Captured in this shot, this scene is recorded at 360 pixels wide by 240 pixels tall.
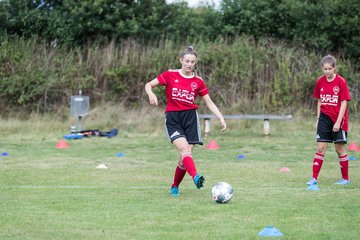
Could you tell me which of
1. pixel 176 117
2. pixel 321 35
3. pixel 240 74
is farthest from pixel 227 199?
pixel 321 35

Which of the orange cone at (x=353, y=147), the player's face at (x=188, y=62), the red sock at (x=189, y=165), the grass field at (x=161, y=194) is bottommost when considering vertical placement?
the orange cone at (x=353, y=147)

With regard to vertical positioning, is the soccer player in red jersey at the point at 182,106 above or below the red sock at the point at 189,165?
above

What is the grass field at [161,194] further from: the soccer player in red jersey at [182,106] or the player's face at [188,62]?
the player's face at [188,62]

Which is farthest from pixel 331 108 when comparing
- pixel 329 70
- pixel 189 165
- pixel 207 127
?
pixel 207 127

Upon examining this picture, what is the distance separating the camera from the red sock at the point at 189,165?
8633mm

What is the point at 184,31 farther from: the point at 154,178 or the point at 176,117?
the point at 176,117

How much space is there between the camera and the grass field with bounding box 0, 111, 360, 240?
679cm

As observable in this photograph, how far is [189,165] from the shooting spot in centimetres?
873

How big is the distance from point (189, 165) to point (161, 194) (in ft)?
2.73

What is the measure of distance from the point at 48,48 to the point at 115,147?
9000 millimetres

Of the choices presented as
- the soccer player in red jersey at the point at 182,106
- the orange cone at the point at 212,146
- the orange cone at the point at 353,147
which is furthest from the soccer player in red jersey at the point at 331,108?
the orange cone at the point at 212,146

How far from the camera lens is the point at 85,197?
895 cm

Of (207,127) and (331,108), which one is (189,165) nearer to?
(331,108)

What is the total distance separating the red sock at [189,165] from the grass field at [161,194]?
356 mm
